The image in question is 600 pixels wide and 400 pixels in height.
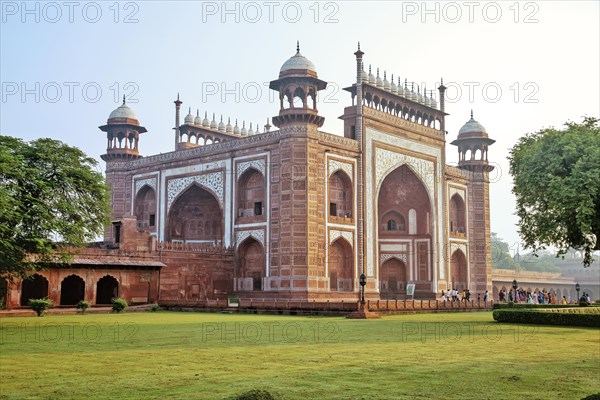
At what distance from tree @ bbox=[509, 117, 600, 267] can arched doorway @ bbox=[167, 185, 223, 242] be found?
803 inches

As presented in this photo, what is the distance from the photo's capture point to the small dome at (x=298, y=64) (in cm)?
3026

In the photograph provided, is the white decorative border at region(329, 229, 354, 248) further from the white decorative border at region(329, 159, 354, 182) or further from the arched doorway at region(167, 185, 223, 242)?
the arched doorway at region(167, 185, 223, 242)

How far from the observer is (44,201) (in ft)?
58.1

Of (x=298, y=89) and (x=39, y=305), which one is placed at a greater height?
(x=298, y=89)

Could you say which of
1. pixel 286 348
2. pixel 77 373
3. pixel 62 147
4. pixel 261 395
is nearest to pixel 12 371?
pixel 77 373

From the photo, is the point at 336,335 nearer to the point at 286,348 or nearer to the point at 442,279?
the point at 286,348

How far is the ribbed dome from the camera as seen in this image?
38250 millimetres

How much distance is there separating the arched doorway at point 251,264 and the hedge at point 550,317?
49.8 feet

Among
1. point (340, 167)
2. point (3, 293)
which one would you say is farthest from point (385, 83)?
point (3, 293)

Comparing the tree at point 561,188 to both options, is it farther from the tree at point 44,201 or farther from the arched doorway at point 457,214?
the arched doorway at point 457,214

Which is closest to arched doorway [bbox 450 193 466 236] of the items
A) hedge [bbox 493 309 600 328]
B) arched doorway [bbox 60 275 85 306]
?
arched doorway [bbox 60 275 85 306]

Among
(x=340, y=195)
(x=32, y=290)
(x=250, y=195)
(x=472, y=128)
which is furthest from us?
(x=472, y=128)

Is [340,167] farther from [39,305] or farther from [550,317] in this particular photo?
[550,317]

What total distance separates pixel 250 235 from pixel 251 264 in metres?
1.56
